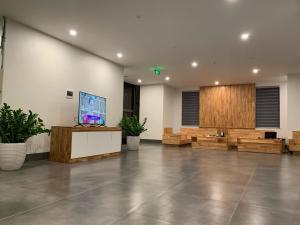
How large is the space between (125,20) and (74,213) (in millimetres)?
4208

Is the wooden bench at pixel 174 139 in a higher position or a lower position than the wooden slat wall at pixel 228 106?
lower

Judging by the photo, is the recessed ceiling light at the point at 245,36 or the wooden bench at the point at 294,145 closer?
the recessed ceiling light at the point at 245,36

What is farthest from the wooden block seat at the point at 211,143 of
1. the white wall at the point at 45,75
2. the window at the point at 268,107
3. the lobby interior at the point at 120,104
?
the white wall at the point at 45,75

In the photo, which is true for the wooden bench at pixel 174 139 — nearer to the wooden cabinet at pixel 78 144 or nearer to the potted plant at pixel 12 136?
the wooden cabinet at pixel 78 144

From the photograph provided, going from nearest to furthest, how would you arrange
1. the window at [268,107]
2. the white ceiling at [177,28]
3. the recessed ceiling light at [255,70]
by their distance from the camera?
1. the white ceiling at [177,28]
2. the recessed ceiling light at [255,70]
3. the window at [268,107]

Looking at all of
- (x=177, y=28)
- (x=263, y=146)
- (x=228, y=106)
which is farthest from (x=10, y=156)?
(x=228, y=106)

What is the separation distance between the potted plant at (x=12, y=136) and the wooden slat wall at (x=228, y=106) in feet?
32.2

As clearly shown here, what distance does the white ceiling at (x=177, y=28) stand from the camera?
4.56 metres

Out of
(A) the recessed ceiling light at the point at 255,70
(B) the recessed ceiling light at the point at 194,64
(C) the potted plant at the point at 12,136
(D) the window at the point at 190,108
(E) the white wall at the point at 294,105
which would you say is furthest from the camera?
(D) the window at the point at 190,108

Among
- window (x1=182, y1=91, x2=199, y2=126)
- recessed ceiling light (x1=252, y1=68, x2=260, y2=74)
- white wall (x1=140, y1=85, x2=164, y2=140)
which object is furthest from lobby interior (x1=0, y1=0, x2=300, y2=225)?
window (x1=182, y1=91, x2=199, y2=126)

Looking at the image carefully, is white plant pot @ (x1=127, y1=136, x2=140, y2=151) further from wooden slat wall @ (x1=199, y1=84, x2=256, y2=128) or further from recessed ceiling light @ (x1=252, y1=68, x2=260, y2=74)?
recessed ceiling light @ (x1=252, y1=68, x2=260, y2=74)

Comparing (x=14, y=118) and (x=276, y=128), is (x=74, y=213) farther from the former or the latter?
(x=276, y=128)

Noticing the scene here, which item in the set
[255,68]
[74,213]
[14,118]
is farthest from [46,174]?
[255,68]

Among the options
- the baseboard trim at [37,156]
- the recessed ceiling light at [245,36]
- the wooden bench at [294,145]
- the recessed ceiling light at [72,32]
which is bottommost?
the baseboard trim at [37,156]
